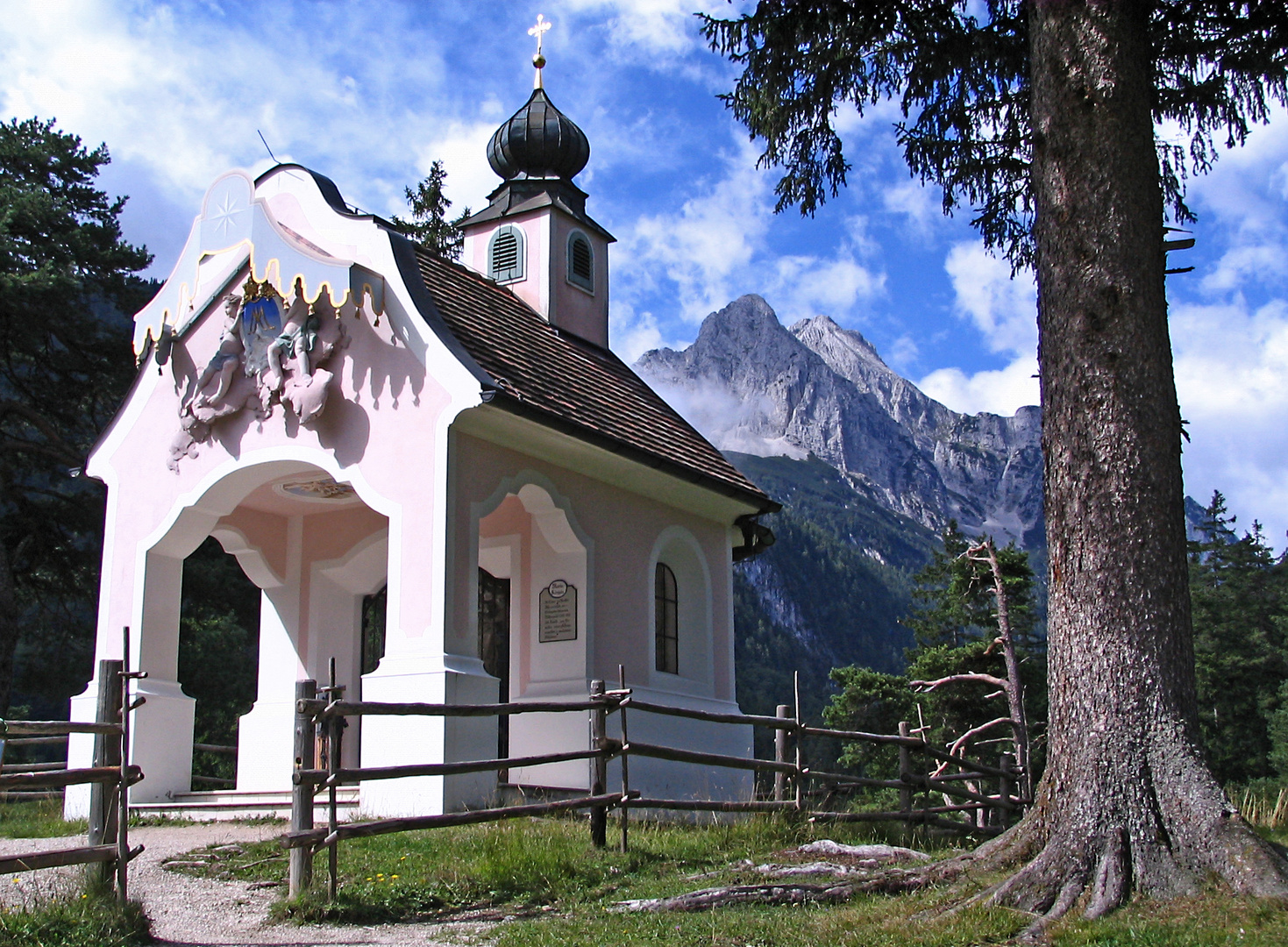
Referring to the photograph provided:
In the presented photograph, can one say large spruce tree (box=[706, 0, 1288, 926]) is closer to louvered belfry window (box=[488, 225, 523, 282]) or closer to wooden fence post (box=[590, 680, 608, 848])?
wooden fence post (box=[590, 680, 608, 848])

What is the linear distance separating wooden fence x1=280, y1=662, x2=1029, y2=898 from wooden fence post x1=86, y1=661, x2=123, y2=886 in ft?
3.22

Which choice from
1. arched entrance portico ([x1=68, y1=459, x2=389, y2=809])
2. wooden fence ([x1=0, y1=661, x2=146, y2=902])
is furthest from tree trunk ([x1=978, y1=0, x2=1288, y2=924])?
arched entrance portico ([x1=68, y1=459, x2=389, y2=809])

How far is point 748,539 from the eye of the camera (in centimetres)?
1655

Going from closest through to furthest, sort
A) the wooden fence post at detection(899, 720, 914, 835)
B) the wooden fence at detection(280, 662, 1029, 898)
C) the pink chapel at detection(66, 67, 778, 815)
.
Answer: the wooden fence at detection(280, 662, 1029, 898)
the pink chapel at detection(66, 67, 778, 815)
the wooden fence post at detection(899, 720, 914, 835)

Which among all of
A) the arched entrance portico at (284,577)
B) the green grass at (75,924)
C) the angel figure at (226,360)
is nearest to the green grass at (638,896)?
the green grass at (75,924)

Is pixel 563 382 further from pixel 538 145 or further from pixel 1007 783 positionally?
pixel 1007 783

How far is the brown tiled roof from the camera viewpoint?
12.5 metres

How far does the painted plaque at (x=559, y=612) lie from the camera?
13.3 m

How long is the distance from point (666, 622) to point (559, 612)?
2154 millimetres

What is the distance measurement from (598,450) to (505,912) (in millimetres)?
6242

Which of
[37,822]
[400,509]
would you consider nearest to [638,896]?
[400,509]

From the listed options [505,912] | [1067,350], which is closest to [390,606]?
[505,912]

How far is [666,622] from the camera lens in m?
15.1

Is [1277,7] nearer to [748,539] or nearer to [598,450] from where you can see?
[598,450]
